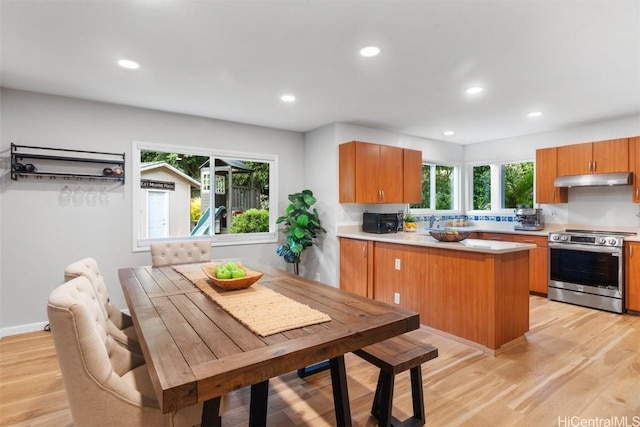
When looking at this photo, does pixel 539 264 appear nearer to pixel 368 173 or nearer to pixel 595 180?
pixel 595 180

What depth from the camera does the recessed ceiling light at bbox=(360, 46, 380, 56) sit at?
94.3 inches

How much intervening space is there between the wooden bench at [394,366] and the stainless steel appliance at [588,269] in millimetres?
3295

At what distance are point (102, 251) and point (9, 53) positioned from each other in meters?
1.97

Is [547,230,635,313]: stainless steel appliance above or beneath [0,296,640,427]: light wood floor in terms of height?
above

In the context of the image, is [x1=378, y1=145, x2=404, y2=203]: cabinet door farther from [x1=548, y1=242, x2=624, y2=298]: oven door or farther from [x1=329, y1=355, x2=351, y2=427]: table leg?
[x1=329, y1=355, x2=351, y2=427]: table leg

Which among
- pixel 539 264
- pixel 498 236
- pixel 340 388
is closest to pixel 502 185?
pixel 498 236

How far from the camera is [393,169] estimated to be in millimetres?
4602

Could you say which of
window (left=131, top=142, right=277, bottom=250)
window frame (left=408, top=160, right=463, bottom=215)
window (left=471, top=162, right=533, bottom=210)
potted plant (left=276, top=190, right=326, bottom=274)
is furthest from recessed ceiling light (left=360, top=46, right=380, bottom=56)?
window (left=471, top=162, right=533, bottom=210)

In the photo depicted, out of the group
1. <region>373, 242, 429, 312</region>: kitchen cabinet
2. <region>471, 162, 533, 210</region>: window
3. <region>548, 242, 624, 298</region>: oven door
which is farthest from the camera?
<region>471, 162, 533, 210</region>: window

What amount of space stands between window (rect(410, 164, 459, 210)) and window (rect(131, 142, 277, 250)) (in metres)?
2.64

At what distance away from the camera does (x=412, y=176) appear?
4848mm

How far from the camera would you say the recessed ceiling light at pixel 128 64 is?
2.59 metres

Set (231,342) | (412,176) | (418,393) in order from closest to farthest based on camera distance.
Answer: (231,342), (418,393), (412,176)

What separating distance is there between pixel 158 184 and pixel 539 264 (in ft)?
16.9
